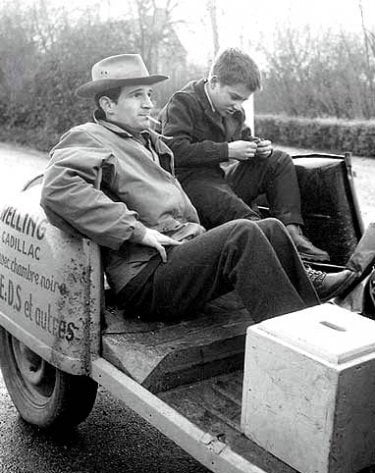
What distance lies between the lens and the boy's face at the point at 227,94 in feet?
13.2

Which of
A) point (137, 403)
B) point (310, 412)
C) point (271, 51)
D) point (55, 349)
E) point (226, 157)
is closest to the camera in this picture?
point (310, 412)

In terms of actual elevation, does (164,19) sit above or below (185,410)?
above

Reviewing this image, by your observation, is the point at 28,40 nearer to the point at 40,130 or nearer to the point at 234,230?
the point at 40,130

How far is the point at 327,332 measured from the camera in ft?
7.83

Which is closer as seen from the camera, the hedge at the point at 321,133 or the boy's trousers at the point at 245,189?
the boy's trousers at the point at 245,189

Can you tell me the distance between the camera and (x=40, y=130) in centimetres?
1970

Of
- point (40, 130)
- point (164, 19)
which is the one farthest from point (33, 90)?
point (164, 19)

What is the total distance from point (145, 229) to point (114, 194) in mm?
310

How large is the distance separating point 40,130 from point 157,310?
677 inches

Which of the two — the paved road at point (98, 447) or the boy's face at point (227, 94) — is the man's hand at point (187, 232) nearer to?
the boy's face at point (227, 94)

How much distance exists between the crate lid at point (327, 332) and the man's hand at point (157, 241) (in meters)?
0.75

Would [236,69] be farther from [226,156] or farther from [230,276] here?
[230,276]

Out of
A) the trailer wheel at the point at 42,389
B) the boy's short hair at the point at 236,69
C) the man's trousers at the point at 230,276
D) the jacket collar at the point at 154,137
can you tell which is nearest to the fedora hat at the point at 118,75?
the jacket collar at the point at 154,137

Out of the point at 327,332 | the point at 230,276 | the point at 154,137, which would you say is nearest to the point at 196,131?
the point at 154,137
